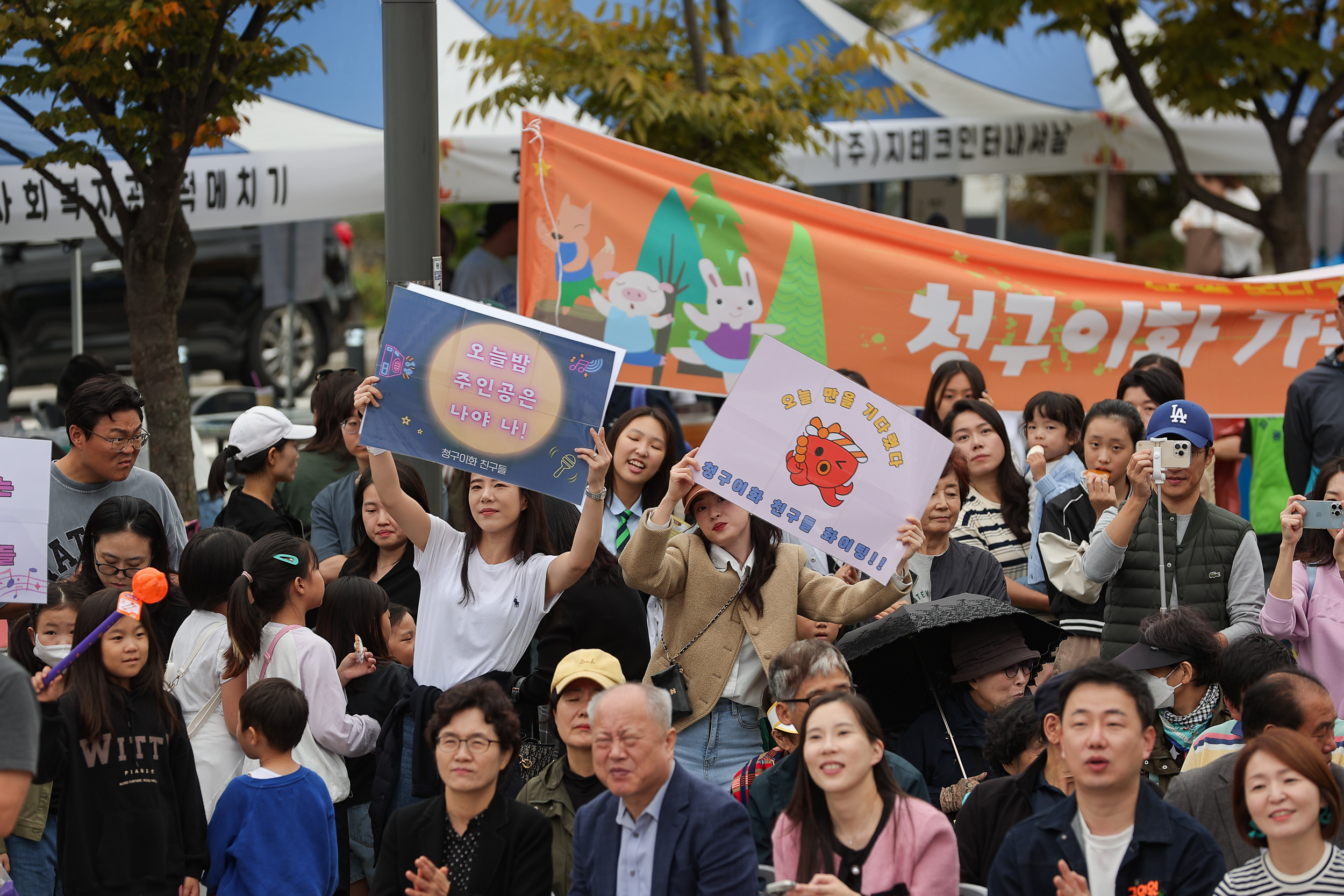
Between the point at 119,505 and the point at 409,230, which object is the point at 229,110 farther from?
the point at 119,505

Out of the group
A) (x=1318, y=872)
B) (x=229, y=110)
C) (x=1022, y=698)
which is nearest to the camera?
(x=1318, y=872)

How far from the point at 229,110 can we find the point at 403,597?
2674 mm

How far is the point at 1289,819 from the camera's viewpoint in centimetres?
314

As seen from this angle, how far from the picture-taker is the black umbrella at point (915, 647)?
4.40 m

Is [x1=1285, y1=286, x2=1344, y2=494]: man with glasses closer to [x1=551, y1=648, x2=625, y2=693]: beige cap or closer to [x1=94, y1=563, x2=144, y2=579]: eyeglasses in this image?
[x1=551, y1=648, x2=625, y2=693]: beige cap

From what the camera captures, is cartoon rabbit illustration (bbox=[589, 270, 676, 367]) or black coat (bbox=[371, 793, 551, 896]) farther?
cartoon rabbit illustration (bbox=[589, 270, 676, 367])

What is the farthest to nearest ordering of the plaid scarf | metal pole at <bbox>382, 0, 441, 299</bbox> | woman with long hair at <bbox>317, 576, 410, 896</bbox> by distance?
Result: 1. metal pole at <bbox>382, 0, 441, 299</bbox>
2. woman with long hair at <bbox>317, 576, 410, 896</bbox>
3. the plaid scarf

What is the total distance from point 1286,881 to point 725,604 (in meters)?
1.88

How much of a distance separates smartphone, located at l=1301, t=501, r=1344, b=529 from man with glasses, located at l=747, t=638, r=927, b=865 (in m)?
1.58

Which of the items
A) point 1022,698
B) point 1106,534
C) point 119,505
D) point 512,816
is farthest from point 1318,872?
point 119,505

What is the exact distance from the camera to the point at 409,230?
17.5 ft

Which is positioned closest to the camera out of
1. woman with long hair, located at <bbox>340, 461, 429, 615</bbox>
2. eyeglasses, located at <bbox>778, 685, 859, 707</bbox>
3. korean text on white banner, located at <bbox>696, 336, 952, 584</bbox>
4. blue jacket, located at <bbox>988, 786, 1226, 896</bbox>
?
blue jacket, located at <bbox>988, 786, 1226, 896</bbox>

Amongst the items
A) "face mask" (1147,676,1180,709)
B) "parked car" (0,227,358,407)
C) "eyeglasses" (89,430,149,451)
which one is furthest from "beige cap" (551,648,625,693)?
"parked car" (0,227,358,407)

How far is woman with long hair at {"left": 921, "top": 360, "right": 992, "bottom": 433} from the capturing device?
618 cm
